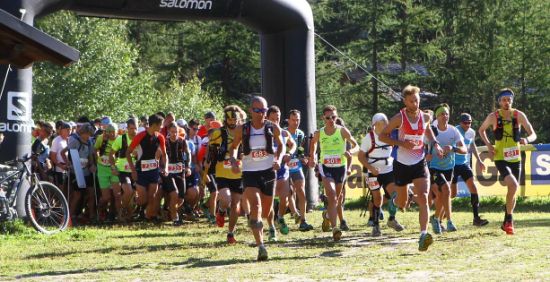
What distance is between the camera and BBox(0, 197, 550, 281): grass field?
1088cm

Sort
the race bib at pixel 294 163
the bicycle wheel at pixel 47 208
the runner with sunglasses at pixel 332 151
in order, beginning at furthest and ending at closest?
the race bib at pixel 294 163 → the bicycle wheel at pixel 47 208 → the runner with sunglasses at pixel 332 151

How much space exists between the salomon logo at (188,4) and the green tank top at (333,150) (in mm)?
5181

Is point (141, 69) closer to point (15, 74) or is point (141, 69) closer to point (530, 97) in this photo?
point (530, 97)

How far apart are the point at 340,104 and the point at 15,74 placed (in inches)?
1270

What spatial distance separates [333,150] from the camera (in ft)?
50.9

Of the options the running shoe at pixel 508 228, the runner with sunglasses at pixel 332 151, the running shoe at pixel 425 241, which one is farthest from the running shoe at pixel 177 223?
the running shoe at pixel 425 241

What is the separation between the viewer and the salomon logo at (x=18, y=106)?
16.8 metres

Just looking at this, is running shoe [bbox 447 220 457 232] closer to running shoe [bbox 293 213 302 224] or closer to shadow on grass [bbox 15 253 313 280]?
running shoe [bbox 293 213 302 224]

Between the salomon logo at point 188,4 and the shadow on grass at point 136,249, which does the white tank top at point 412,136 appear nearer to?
the shadow on grass at point 136,249

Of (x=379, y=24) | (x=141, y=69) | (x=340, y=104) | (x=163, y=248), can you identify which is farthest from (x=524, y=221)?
(x=141, y=69)

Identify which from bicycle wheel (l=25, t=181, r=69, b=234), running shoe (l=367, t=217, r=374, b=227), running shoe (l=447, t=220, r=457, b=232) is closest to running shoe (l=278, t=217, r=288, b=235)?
running shoe (l=367, t=217, r=374, b=227)

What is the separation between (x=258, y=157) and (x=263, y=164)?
0.10 meters

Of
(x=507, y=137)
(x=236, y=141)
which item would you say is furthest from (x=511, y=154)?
(x=236, y=141)

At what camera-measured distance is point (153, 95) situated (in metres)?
49.4
